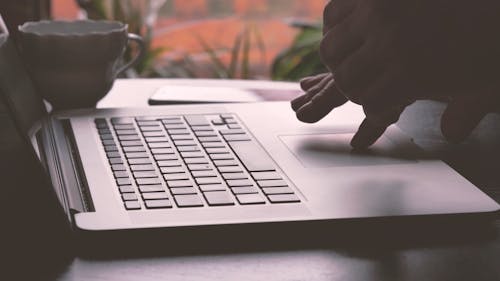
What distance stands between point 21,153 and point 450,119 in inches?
16.2

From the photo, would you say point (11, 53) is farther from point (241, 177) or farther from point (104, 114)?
point (241, 177)

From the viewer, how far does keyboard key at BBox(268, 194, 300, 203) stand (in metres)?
0.63

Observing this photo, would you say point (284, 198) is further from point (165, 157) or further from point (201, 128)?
point (201, 128)

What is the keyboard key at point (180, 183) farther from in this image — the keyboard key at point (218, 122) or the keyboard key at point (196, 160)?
the keyboard key at point (218, 122)

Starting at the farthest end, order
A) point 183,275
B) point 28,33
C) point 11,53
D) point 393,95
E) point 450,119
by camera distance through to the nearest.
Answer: point 28,33
point 11,53
point 450,119
point 393,95
point 183,275

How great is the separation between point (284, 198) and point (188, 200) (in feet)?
0.26

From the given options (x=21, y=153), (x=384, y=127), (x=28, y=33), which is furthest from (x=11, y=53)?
(x=384, y=127)

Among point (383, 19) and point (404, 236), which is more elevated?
point (383, 19)

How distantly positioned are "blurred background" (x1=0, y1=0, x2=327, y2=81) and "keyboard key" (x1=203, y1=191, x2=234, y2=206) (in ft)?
5.66

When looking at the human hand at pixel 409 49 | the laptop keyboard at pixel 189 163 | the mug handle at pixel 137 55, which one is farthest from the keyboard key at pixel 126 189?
the mug handle at pixel 137 55

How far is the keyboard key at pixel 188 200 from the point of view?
2.03 ft

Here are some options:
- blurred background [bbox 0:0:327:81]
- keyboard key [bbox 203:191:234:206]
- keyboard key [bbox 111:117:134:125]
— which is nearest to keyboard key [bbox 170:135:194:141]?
keyboard key [bbox 111:117:134:125]

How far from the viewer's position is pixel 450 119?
2.47ft

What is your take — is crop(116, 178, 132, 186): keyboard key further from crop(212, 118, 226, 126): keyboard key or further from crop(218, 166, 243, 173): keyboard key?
crop(212, 118, 226, 126): keyboard key
